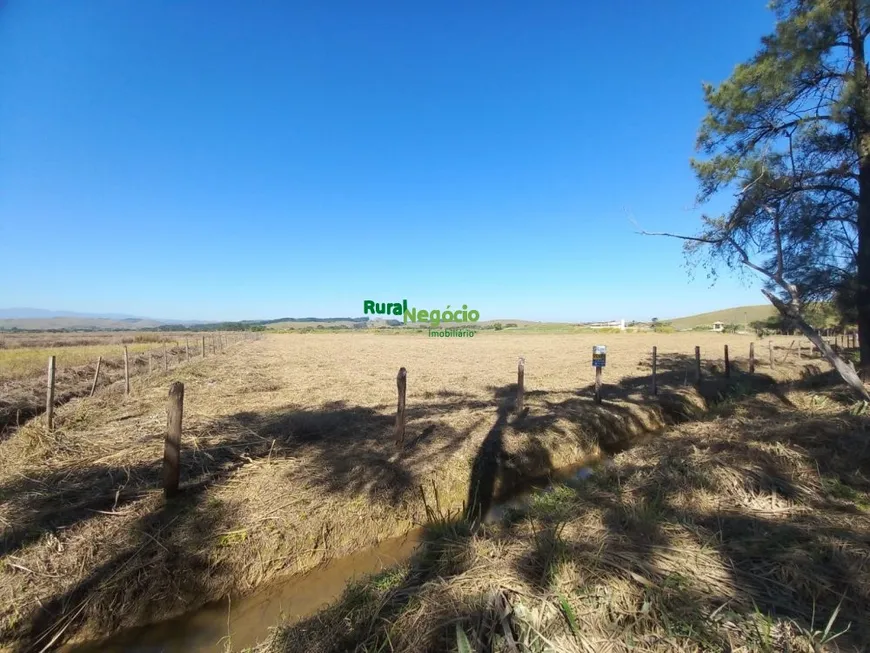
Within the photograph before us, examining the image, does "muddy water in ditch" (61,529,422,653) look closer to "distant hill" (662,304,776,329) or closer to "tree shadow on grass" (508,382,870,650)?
"tree shadow on grass" (508,382,870,650)

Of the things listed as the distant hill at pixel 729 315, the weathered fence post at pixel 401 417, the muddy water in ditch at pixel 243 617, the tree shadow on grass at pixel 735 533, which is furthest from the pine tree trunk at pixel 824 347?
the distant hill at pixel 729 315

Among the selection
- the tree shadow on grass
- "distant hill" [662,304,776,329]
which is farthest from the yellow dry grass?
"distant hill" [662,304,776,329]

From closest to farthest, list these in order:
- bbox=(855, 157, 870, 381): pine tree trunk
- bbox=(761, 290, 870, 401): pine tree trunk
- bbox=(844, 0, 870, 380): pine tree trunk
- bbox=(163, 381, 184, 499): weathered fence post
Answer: bbox=(163, 381, 184, 499): weathered fence post → bbox=(761, 290, 870, 401): pine tree trunk → bbox=(844, 0, 870, 380): pine tree trunk → bbox=(855, 157, 870, 381): pine tree trunk

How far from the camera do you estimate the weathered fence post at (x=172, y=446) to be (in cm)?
476

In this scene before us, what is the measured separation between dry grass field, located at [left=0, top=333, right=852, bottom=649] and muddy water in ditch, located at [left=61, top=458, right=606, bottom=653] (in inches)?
4.8

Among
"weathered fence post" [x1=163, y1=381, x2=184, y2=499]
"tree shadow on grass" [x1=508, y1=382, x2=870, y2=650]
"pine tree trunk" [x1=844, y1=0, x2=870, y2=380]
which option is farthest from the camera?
"pine tree trunk" [x1=844, y1=0, x2=870, y2=380]

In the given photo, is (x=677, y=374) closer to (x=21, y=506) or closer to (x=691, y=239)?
(x=691, y=239)

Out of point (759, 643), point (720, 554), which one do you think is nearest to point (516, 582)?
point (759, 643)

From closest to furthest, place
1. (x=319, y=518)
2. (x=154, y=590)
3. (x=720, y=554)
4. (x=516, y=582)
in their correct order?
(x=516, y=582)
(x=720, y=554)
(x=154, y=590)
(x=319, y=518)

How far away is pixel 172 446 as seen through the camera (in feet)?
15.7

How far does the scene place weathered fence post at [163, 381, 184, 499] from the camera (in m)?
4.76

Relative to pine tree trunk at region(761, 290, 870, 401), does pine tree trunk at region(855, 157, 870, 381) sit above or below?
above

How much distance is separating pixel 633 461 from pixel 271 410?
8077 millimetres

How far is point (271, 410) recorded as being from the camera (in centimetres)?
967
